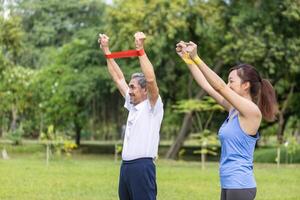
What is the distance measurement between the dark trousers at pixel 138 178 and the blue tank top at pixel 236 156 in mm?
767

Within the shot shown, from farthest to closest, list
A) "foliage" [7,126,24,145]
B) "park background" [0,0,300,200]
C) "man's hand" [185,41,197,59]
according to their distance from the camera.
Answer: "foliage" [7,126,24,145]
"park background" [0,0,300,200]
"man's hand" [185,41,197,59]

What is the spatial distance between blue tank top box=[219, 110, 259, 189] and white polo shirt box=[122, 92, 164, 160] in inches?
29.9

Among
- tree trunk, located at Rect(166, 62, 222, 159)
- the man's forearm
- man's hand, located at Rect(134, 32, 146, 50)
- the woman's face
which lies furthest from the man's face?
tree trunk, located at Rect(166, 62, 222, 159)

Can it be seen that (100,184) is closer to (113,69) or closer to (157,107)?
(113,69)

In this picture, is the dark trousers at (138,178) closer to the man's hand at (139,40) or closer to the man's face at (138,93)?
the man's face at (138,93)

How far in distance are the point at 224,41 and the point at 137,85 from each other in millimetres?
16336

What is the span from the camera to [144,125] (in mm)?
4516

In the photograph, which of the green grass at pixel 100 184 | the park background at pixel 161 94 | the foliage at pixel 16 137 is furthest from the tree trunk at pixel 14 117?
the green grass at pixel 100 184

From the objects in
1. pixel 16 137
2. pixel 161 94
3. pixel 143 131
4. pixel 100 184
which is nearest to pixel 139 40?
pixel 143 131

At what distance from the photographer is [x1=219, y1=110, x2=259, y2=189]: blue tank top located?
3840 millimetres

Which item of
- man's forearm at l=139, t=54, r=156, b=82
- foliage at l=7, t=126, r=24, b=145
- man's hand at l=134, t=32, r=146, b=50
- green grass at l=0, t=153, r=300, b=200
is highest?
man's hand at l=134, t=32, r=146, b=50

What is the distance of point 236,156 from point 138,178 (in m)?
0.90

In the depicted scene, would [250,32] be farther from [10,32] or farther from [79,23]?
[79,23]

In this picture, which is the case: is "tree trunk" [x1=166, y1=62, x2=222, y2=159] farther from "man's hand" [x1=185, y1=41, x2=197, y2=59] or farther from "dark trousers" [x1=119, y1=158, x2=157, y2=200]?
"man's hand" [x1=185, y1=41, x2=197, y2=59]
